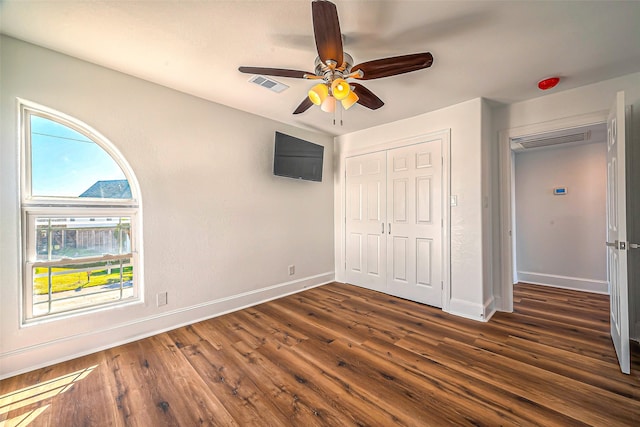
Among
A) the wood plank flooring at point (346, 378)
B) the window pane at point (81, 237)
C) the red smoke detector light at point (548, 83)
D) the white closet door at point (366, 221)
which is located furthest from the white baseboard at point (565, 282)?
the window pane at point (81, 237)

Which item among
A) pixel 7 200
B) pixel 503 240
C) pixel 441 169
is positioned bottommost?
pixel 503 240

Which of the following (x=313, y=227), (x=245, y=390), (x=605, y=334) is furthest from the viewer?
(x=313, y=227)

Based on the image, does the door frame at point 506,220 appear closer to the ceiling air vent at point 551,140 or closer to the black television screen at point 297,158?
the ceiling air vent at point 551,140

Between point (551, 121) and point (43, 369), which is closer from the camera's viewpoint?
point (43, 369)

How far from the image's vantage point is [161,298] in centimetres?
251

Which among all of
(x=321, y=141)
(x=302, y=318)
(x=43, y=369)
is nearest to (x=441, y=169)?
(x=321, y=141)

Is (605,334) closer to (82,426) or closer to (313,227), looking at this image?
(313,227)

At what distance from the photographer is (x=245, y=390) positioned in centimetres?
170

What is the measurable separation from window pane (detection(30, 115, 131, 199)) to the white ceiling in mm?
660

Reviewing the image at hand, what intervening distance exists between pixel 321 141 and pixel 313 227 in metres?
1.42

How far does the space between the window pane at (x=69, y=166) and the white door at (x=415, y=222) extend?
3187 mm

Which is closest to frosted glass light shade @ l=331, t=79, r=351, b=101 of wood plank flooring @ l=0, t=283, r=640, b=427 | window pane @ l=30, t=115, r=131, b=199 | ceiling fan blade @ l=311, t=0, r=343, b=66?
ceiling fan blade @ l=311, t=0, r=343, b=66

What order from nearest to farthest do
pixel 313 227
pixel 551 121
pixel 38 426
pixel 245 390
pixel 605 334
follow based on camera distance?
pixel 38 426, pixel 245 390, pixel 605 334, pixel 551 121, pixel 313 227

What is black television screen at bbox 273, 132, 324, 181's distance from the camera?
3.31m
